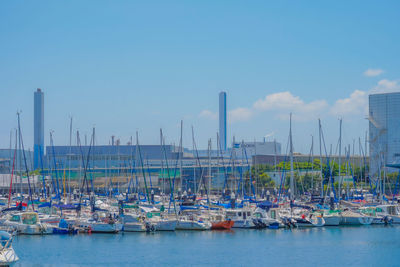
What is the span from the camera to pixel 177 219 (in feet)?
184

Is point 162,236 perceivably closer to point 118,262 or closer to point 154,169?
point 118,262

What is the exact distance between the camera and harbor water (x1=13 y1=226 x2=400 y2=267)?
41.3 m

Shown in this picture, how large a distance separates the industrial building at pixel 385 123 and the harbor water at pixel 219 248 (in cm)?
10141

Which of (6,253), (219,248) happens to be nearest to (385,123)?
(219,248)

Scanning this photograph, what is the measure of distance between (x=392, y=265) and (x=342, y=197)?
133 feet

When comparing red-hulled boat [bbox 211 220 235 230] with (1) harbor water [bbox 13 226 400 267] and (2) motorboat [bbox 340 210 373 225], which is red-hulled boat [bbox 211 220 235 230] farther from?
(2) motorboat [bbox 340 210 373 225]

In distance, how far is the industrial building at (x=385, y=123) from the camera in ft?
508

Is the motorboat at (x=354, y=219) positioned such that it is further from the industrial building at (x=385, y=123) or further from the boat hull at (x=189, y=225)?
the industrial building at (x=385, y=123)

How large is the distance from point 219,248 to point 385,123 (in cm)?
12036

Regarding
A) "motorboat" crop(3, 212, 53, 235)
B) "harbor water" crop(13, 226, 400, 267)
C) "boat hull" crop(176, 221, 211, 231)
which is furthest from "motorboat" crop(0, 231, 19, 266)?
"boat hull" crop(176, 221, 211, 231)

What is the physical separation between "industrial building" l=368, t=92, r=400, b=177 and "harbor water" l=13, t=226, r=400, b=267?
101 metres

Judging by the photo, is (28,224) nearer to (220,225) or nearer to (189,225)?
(189,225)

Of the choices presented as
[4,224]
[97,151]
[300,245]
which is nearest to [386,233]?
[300,245]

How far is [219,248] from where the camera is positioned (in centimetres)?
4672
